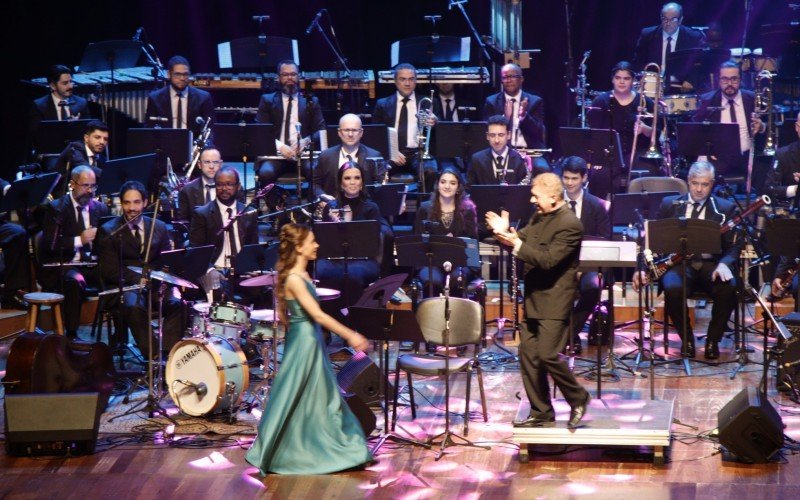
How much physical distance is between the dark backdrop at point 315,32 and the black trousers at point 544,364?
7170mm

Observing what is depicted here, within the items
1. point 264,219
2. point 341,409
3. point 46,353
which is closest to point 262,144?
point 264,219

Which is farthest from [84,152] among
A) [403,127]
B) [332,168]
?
[403,127]

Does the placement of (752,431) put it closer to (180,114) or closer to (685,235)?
(685,235)

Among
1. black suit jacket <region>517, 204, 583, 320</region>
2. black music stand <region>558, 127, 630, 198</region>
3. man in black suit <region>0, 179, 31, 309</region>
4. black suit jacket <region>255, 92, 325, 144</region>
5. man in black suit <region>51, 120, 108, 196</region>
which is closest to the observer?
black suit jacket <region>517, 204, 583, 320</region>

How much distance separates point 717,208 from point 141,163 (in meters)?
4.95

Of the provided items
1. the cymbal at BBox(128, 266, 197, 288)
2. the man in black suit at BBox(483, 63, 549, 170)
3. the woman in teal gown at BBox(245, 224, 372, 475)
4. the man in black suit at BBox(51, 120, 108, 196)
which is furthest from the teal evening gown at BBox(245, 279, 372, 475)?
the man in black suit at BBox(483, 63, 549, 170)

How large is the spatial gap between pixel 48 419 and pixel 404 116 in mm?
5683

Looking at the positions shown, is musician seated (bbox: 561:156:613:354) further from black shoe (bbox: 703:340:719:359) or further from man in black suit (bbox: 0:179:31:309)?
man in black suit (bbox: 0:179:31:309)

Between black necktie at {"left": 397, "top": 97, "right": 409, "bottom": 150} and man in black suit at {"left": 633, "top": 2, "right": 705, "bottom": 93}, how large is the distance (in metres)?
2.67

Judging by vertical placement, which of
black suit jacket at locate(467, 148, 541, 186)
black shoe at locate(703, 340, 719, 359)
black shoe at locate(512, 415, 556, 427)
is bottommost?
black shoe at locate(703, 340, 719, 359)

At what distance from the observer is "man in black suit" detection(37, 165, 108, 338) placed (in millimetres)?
10328

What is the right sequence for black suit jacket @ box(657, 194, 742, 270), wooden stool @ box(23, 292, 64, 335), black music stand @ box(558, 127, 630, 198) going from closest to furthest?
wooden stool @ box(23, 292, 64, 335)
black suit jacket @ box(657, 194, 742, 270)
black music stand @ box(558, 127, 630, 198)

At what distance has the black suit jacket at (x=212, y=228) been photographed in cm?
1049

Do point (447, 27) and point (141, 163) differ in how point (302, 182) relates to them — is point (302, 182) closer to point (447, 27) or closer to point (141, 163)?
point (141, 163)
